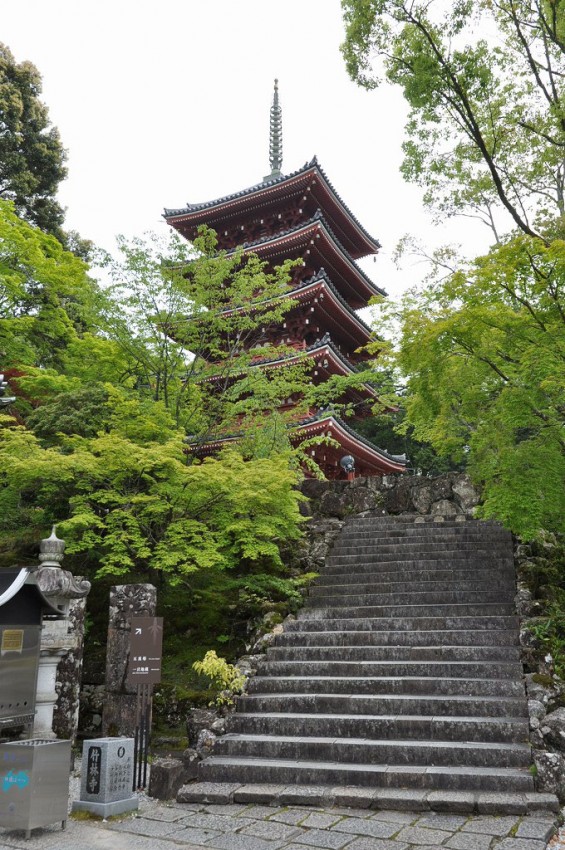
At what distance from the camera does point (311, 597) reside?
→ 1107cm

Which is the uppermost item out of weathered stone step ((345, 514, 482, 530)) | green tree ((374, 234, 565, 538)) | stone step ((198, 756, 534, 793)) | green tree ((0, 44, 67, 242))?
green tree ((0, 44, 67, 242))

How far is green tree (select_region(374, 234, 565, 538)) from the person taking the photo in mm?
8086

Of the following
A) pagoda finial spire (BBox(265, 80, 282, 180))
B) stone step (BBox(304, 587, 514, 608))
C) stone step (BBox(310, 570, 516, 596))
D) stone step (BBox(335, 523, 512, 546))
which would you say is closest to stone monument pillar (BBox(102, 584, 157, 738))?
stone step (BBox(304, 587, 514, 608))

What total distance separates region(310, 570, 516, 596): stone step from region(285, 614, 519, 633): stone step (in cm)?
113

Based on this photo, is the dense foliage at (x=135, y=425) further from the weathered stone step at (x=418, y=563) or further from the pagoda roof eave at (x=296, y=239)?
the pagoda roof eave at (x=296, y=239)

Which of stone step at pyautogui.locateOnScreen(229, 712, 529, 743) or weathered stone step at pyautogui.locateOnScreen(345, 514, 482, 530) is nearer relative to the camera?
stone step at pyautogui.locateOnScreen(229, 712, 529, 743)

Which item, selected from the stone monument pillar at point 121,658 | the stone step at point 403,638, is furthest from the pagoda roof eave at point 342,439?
the stone monument pillar at point 121,658

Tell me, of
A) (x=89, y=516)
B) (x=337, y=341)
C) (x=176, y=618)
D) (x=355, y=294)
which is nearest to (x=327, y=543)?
(x=176, y=618)

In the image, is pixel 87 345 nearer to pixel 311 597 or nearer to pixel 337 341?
pixel 311 597

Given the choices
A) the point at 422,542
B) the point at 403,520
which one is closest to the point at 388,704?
the point at 422,542

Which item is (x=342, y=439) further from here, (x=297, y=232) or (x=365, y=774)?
(x=365, y=774)

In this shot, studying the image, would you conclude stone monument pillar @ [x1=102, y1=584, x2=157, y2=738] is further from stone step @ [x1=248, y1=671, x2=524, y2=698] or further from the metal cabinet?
the metal cabinet

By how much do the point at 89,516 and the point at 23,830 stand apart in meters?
4.94

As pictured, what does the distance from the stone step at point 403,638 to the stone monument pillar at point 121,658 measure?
242 cm
